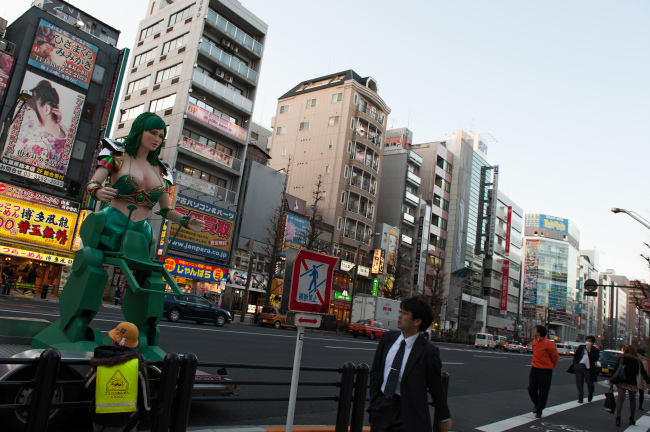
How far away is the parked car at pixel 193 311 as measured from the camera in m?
20.8

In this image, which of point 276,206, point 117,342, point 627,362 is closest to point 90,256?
point 117,342

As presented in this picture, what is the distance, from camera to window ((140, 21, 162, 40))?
4131 cm

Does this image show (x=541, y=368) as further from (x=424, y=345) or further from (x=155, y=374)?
(x=155, y=374)

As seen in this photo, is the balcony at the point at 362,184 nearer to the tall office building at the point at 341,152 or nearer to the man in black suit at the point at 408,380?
the tall office building at the point at 341,152

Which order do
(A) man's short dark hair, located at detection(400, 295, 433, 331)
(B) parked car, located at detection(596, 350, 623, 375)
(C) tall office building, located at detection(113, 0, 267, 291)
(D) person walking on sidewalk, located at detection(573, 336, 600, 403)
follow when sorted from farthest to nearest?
(C) tall office building, located at detection(113, 0, 267, 291)
(B) parked car, located at detection(596, 350, 623, 375)
(D) person walking on sidewalk, located at detection(573, 336, 600, 403)
(A) man's short dark hair, located at detection(400, 295, 433, 331)

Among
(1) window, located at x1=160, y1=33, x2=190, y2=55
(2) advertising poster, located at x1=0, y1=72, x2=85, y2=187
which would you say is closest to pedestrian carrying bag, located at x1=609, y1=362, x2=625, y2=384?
(2) advertising poster, located at x1=0, y1=72, x2=85, y2=187

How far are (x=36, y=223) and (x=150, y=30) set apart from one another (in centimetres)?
2309

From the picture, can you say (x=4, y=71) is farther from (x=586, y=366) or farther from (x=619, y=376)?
(x=619, y=376)

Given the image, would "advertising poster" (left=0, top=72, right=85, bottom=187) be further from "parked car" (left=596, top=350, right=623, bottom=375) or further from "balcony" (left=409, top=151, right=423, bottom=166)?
"balcony" (left=409, top=151, right=423, bottom=166)

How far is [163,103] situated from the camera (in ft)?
120

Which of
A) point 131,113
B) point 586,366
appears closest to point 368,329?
point 586,366

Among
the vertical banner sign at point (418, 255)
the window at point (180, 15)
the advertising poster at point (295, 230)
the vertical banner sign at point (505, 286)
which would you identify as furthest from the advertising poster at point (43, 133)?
the vertical banner sign at point (505, 286)

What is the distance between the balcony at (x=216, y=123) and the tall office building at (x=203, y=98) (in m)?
0.07

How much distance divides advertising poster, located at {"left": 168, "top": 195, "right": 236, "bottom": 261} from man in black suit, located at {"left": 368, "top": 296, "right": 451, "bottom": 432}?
2969 cm
